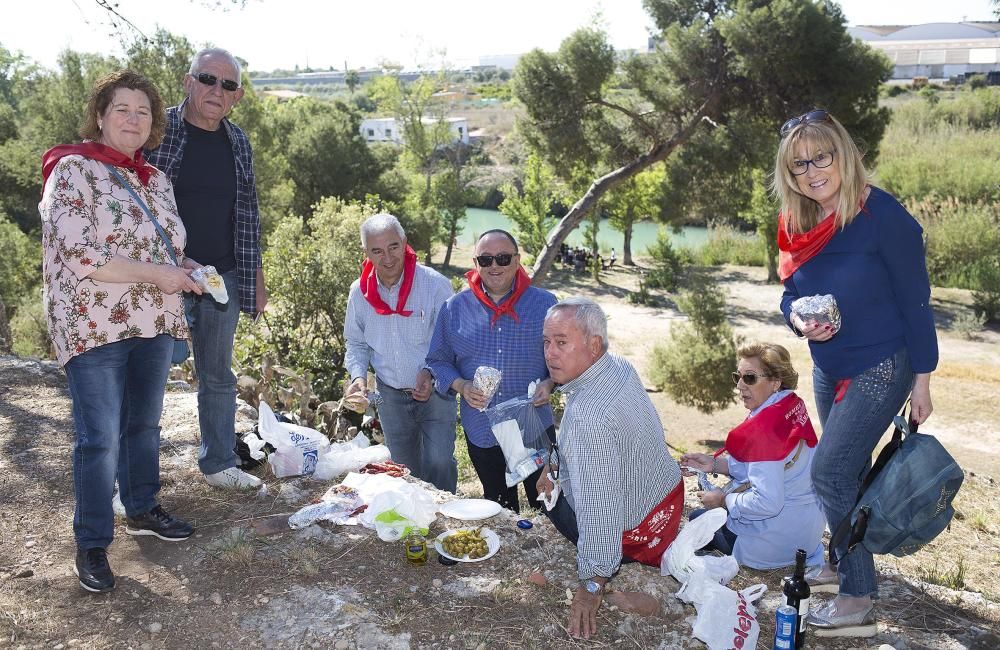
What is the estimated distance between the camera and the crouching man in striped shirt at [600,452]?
2.54 metres

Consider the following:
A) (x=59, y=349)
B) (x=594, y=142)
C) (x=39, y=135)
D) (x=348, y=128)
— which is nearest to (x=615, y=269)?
(x=348, y=128)

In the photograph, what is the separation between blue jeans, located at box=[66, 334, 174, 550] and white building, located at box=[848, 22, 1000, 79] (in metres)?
65.0

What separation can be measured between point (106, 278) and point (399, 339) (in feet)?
5.43

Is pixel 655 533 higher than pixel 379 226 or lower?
lower

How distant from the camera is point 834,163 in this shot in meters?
2.58

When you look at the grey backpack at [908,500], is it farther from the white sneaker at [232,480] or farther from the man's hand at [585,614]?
the white sneaker at [232,480]

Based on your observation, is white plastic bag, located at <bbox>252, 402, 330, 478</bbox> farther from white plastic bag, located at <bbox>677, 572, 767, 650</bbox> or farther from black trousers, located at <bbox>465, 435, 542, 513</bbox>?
white plastic bag, located at <bbox>677, 572, 767, 650</bbox>

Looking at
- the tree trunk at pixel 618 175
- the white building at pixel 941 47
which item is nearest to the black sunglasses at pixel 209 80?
the tree trunk at pixel 618 175

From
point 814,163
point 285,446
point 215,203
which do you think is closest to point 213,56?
point 215,203

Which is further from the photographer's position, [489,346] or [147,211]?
[489,346]

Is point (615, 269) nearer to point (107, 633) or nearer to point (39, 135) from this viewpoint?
point (39, 135)

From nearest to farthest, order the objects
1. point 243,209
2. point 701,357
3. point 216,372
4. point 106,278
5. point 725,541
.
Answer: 1. point 106,278
2. point 725,541
3. point 243,209
4. point 216,372
5. point 701,357

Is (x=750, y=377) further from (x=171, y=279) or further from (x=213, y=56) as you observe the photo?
(x=213, y=56)

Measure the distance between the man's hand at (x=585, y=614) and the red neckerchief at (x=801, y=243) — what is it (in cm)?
131
